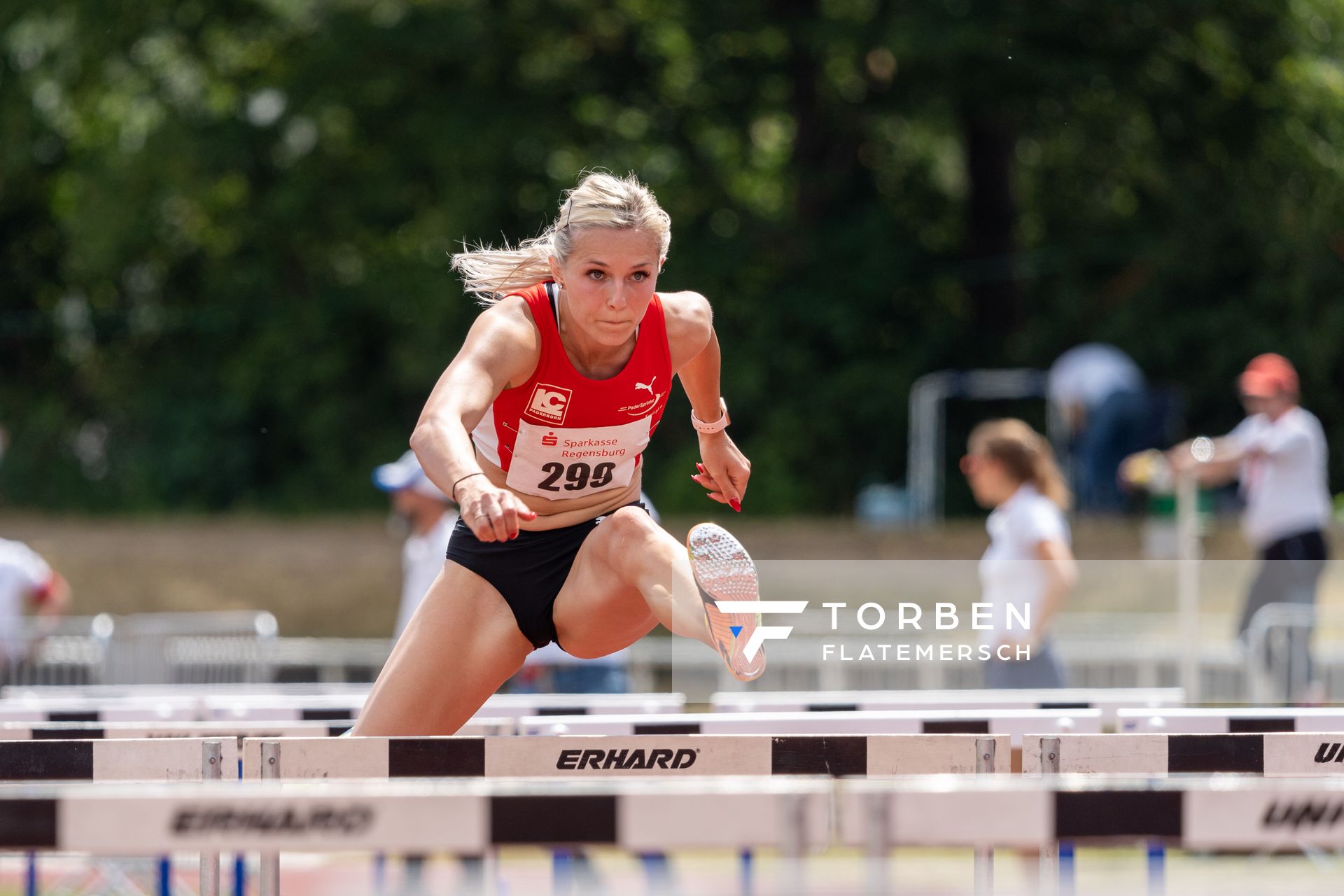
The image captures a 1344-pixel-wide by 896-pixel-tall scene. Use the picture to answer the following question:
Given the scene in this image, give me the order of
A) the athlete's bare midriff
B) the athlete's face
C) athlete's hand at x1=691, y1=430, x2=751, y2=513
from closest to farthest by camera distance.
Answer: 1. the athlete's face
2. the athlete's bare midriff
3. athlete's hand at x1=691, y1=430, x2=751, y2=513

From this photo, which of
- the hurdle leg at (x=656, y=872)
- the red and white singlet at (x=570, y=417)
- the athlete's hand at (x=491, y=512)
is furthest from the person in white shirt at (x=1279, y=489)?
the athlete's hand at (x=491, y=512)

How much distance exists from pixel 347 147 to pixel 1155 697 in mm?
16531

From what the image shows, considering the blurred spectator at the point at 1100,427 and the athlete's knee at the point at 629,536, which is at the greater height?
the blurred spectator at the point at 1100,427

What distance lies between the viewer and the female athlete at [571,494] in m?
3.66

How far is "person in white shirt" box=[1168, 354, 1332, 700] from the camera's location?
29.2 feet

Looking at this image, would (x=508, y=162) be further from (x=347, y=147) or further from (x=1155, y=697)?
(x=1155, y=697)

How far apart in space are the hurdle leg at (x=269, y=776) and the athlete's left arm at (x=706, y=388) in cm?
136

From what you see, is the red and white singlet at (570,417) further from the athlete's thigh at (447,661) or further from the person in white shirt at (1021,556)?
the person in white shirt at (1021,556)

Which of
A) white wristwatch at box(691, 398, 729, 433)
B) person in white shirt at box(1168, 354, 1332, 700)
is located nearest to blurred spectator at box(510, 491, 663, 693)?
white wristwatch at box(691, 398, 729, 433)

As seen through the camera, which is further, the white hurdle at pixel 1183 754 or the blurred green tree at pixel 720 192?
the blurred green tree at pixel 720 192

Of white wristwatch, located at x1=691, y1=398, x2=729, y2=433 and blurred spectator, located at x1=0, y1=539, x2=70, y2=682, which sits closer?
white wristwatch, located at x1=691, y1=398, x2=729, y2=433

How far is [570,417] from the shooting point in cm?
382

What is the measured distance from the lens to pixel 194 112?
19938mm

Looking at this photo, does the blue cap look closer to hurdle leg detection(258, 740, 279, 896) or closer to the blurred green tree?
hurdle leg detection(258, 740, 279, 896)
